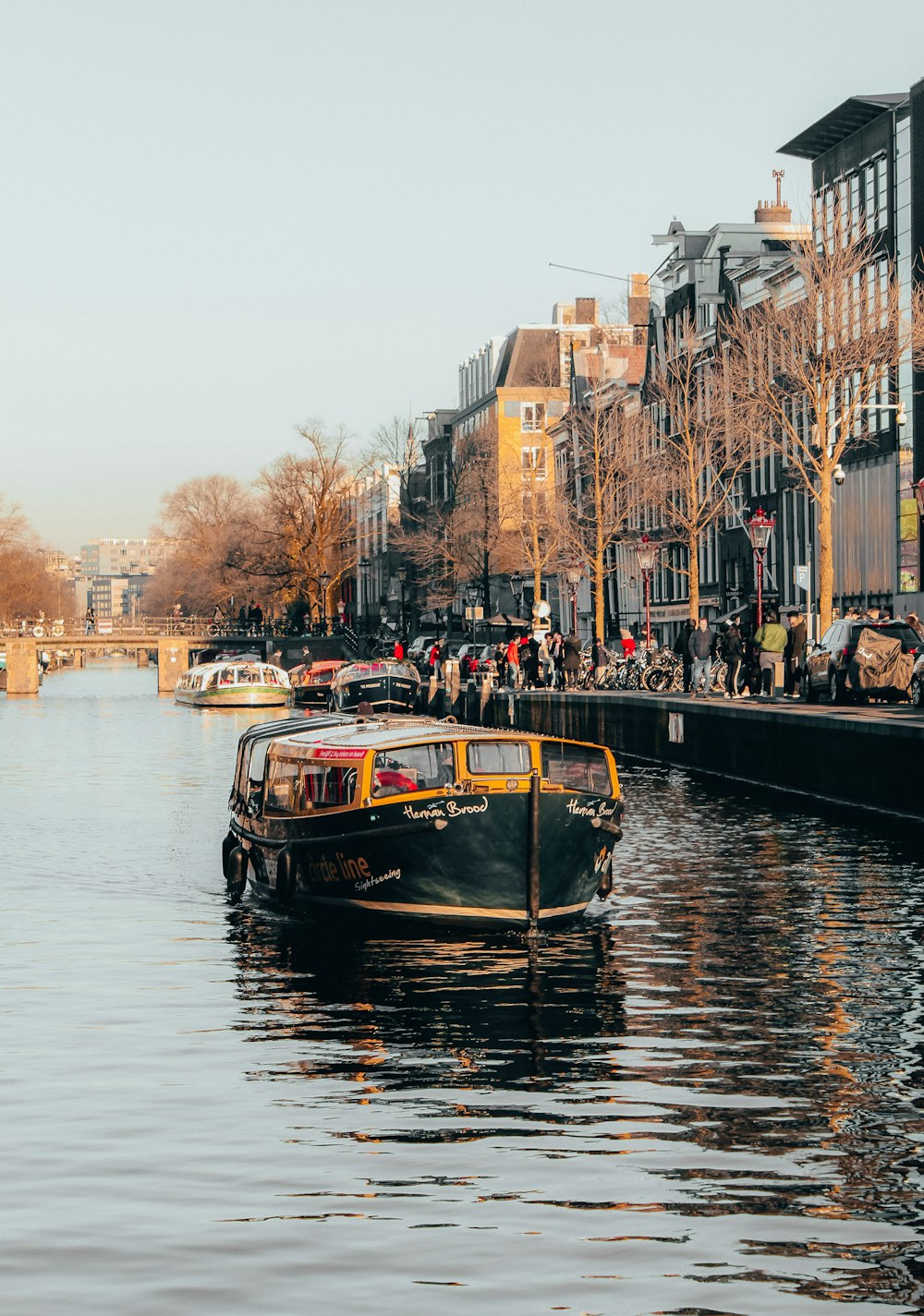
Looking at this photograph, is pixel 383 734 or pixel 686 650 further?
pixel 686 650

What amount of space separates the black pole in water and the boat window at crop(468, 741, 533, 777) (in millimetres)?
260

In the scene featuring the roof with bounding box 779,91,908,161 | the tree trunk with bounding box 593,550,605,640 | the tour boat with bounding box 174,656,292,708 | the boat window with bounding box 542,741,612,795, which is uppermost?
the roof with bounding box 779,91,908,161

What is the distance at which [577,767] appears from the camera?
2300 cm

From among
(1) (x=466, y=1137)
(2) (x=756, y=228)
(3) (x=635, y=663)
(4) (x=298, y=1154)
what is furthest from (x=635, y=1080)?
(2) (x=756, y=228)

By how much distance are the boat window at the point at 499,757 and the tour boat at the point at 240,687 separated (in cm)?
8460

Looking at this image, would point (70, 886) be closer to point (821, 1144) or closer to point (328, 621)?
point (821, 1144)

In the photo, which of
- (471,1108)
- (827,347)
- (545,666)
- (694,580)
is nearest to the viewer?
(471,1108)

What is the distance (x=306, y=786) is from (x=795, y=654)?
26803 millimetres

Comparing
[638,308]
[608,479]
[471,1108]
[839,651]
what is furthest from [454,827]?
[638,308]

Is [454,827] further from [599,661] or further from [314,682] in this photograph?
[314,682]

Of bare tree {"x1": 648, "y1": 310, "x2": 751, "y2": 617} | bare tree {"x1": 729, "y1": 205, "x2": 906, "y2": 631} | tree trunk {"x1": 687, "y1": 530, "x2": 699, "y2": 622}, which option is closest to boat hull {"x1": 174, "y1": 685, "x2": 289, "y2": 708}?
bare tree {"x1": 648, "y1": 310, "x2": 751, "y2": 617}

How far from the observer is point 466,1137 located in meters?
12.9

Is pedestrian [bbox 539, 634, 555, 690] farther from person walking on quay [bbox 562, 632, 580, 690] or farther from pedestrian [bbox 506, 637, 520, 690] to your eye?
person walking on quay [bbox 562, 632, 580, 690]

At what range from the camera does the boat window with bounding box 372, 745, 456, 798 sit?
875 inches
